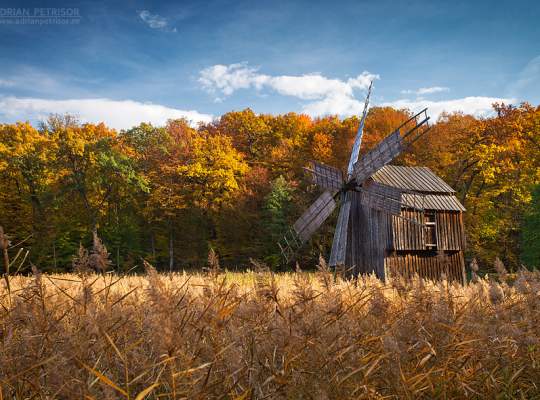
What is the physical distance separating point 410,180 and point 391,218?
2865 mm

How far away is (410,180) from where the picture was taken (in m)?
22.1

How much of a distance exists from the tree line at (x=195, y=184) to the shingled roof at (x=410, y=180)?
481 inches

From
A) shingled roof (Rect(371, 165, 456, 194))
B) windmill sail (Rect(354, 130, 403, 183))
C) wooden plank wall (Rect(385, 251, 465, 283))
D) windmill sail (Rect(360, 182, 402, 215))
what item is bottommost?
wooden plank wall (Rect(385, 251, 465, 283))

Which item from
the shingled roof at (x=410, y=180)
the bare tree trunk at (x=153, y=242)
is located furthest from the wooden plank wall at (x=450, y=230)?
the bare tree trunk at (x=153, y=242)

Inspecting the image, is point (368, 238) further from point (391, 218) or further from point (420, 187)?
point (420, 187)

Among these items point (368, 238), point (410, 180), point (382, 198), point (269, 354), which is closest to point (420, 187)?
point (410, 180)

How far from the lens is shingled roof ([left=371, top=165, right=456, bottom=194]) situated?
70.4 ft

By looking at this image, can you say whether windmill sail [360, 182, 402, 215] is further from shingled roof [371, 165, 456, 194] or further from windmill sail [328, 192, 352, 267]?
windmill sail [328, 192, 352, 267]

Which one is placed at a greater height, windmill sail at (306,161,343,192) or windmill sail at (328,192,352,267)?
windmill sail at (306,161,343,192)

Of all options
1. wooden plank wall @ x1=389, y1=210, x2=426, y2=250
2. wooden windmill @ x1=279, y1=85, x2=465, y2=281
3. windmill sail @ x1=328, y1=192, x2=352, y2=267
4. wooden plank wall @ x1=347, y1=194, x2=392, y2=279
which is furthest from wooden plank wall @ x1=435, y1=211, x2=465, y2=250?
windmill sail @ x1=328, y1=192, x2=352, y2=267

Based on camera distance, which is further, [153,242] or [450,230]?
[153,242]

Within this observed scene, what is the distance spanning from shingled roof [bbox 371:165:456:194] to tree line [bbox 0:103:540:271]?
40.0 ft

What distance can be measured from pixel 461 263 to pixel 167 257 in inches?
1159

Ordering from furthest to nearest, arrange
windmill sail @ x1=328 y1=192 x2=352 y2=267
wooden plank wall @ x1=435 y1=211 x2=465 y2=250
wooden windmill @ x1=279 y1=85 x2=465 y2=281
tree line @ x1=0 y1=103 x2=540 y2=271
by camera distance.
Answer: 1. tree line @ x1=0 y1=103 x2=540 y2=271
2. wooden plank wall @ x1=435 y1=211 x2=465 y2=250
3. windmill sail @ x1=328 y1=192 x2=352 y2=267
4. wooden windmill @ x1=279 y1=85 x2=465 y2=281
